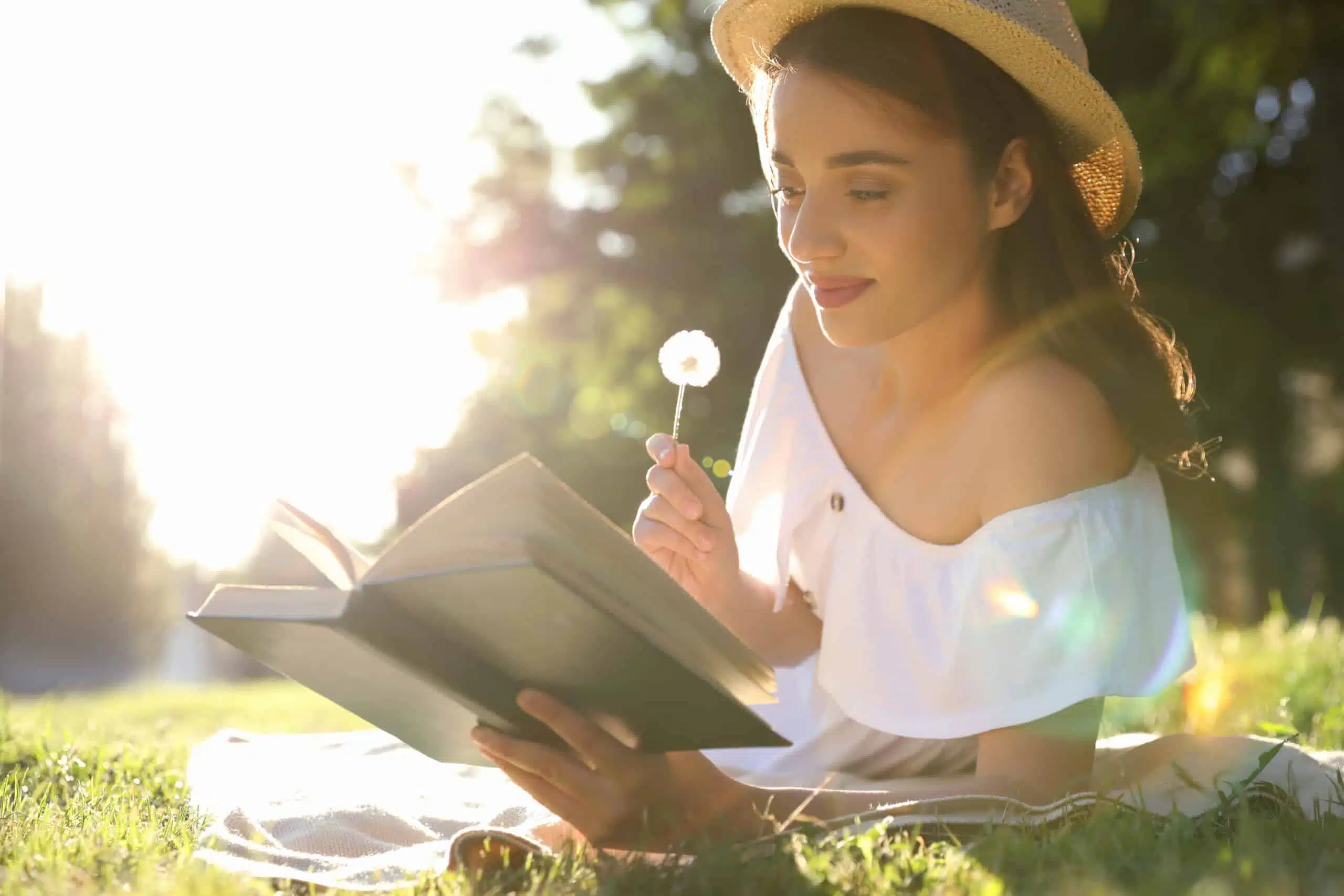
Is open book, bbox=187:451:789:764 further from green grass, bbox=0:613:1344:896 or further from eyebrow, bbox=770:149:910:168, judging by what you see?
eyebrow, bbox=770:149:910:168

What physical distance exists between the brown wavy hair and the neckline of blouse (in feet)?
0.56

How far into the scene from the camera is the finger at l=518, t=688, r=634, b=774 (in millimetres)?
1841

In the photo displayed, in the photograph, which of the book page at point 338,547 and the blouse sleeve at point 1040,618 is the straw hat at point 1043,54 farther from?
the book page at point 338,547

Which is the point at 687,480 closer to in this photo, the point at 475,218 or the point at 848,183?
the point at 848,183

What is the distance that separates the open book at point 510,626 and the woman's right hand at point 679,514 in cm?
51

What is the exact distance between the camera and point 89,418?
27953 mm

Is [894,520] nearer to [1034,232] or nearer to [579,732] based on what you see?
[1034,232]

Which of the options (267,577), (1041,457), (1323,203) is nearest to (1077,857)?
(1041,457)

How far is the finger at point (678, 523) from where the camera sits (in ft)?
8.22

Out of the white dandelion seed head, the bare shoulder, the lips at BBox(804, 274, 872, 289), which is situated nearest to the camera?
the bare shoulder

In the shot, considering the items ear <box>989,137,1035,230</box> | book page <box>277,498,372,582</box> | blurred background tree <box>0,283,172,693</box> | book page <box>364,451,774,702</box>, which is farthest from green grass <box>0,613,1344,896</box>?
blurred background tree <box>0,283,172,693</box>

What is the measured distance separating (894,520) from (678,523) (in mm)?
527

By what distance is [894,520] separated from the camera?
2754 millimetres

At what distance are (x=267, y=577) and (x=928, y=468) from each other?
918 inches
